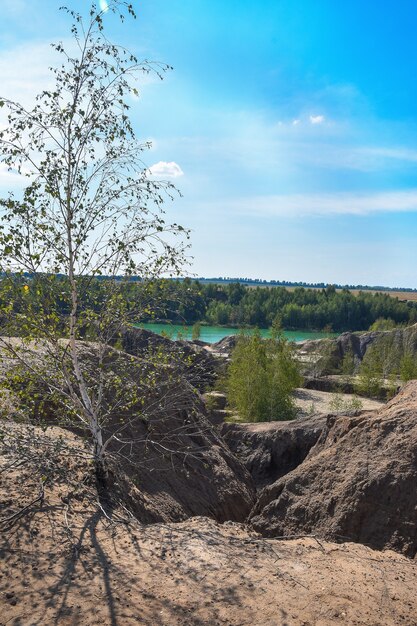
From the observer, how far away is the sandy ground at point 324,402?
2954cm

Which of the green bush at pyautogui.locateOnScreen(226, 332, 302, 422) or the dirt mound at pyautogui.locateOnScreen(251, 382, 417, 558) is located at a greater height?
the dirt mound at pyautogui.locateOnScreen(251, 382, 417, 558)

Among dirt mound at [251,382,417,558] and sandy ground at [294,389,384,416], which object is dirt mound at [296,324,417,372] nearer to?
sandy ground at [294,389,384,416]

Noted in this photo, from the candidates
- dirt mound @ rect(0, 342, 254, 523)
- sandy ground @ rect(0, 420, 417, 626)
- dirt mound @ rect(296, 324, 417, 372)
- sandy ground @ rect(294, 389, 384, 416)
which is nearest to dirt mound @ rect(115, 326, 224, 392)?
dirt mound @ rect(0, 342, 254, 523)

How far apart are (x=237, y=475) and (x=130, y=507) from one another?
4.76 m

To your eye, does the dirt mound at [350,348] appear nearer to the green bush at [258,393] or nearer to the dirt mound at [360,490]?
the green bush at [258,393]

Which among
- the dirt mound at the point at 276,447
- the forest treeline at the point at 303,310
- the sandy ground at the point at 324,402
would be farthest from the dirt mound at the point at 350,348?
the forest treeline at the point at 303,310

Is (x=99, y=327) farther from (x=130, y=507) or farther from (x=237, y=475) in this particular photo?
(x=237, y=475)

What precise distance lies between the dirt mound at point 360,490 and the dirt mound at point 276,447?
3.70 metres

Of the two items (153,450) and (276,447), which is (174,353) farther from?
(276,447)

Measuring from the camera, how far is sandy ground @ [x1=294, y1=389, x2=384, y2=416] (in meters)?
29.5

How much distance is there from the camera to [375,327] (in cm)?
7238

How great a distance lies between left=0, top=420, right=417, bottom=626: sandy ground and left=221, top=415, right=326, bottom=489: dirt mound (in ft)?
18.8

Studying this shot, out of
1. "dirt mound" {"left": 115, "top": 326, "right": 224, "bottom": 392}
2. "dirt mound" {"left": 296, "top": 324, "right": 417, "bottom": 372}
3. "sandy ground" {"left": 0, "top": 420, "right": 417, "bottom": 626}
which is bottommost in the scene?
"dirt mound" {"left": 296, "top": 324, "right": 417, "bottom": 372}

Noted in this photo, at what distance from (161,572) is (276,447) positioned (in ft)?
25.6
